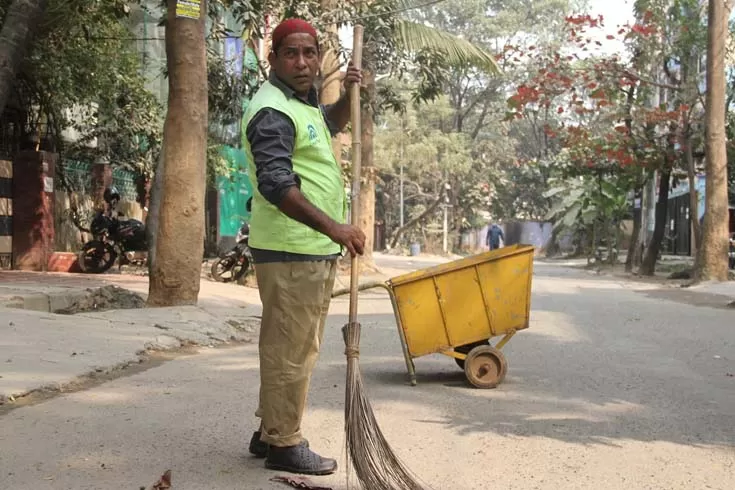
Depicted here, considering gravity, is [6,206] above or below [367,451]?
above

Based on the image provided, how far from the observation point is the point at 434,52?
50.4ft

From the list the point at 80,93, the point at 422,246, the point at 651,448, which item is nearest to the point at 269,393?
the point at 651,448

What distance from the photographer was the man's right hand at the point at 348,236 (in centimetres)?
327

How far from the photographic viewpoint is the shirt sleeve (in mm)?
3273

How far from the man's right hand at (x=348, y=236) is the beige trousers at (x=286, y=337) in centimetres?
24

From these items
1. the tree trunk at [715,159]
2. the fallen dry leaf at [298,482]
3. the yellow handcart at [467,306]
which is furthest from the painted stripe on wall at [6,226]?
the tree trunk at [715,159]

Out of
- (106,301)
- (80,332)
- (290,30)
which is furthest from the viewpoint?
(106,301)

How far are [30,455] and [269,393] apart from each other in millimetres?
1131

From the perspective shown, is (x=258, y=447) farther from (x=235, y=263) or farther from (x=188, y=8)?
(x=235, y=263)

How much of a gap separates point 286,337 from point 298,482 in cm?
59

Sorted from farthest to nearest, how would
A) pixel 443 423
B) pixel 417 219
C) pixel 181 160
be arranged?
pixel 417 219, pixel 181 160, pixel 443 423

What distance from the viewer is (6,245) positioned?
13383mm

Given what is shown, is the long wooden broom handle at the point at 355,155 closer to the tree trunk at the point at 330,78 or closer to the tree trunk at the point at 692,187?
the tree trunk at the point at 330,78

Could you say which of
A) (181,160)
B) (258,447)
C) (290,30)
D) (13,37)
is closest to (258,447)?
(258,447)
